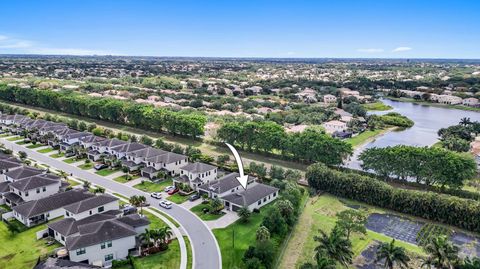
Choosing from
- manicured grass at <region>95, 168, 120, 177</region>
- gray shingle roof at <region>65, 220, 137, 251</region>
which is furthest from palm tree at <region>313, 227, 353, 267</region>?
manicured grass at <region>95, 168, 120, 177</region>

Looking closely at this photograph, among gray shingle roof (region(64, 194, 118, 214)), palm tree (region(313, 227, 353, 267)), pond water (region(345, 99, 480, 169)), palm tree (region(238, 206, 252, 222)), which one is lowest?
pond water (region(345, 99, 480, 169))

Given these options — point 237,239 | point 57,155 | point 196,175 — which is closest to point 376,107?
point 196,175

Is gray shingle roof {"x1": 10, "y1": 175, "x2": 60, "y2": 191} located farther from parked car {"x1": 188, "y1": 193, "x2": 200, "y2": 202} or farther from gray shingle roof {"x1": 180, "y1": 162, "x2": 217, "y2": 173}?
parked car {"x1": 188, "y1": 193, "x2": 200, "y2": 202}

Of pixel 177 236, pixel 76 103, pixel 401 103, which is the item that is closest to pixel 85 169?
pixel 177 236

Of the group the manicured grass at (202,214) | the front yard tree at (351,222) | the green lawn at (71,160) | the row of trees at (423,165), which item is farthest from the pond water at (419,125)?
the green lawn at (71,160)

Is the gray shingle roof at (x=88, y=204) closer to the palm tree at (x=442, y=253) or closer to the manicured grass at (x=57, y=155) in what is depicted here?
the manicured grass at (x=57, y=155)

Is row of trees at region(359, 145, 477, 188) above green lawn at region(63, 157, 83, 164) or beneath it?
above
